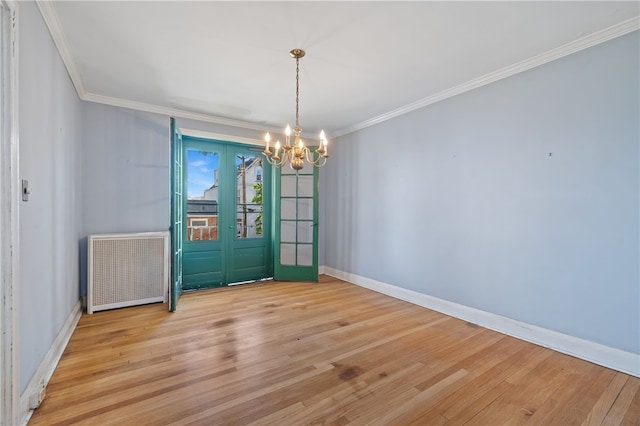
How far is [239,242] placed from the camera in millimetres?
5000

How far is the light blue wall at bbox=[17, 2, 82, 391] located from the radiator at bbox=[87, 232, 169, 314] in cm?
47

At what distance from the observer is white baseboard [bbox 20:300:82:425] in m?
1.67

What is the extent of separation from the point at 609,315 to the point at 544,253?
0.63m

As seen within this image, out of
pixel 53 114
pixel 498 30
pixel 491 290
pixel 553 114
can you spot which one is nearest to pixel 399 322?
pixel 491 290

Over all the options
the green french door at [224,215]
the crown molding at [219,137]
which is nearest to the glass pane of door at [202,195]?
the green french door at [224,215]

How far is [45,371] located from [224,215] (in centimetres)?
300

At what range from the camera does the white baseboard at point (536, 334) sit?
89.3 inches

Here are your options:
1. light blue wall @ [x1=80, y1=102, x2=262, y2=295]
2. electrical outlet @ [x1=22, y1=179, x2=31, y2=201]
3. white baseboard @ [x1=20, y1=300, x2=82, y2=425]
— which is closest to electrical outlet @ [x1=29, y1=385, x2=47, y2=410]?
white baseboard @ [x1=20, y1=300, x2=82, y2=425]

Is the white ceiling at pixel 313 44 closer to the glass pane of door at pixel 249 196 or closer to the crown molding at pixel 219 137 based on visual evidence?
the crown molding at pixel 219 137

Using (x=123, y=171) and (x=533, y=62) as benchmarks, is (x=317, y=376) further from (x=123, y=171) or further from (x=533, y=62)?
(x=123, y=171)

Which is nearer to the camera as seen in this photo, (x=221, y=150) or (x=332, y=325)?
(x=332, y=325)

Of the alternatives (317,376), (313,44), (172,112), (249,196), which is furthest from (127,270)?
(313,44)

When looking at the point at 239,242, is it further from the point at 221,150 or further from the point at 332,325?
the point at 332,325

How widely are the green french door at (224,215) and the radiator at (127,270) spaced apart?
2.09 ft
